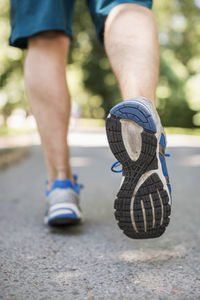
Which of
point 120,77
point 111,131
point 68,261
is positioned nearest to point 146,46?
point 120,77

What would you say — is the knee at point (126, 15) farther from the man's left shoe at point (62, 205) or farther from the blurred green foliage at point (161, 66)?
the blurred green foliage at point (161, 66)

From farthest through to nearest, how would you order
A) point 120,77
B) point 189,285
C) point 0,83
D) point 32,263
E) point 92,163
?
point 0,83 < point 92,163 < point 120,77 < point 32,263 < point 189,285

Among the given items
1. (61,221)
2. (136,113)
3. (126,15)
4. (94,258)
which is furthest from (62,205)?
(126,15)

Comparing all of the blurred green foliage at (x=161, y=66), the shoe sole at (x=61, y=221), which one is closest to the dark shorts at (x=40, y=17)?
the shoe sole at (x=61, y=221)

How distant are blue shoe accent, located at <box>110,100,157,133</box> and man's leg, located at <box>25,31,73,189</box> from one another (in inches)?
24.9

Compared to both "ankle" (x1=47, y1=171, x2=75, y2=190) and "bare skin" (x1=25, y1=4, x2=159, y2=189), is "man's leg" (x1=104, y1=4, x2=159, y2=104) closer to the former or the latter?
"bare skin" (x1=25, y1=4, x2=159, y2=189)

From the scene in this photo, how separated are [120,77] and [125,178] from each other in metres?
0.40

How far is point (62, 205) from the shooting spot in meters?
1.59

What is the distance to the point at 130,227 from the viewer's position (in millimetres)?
1154

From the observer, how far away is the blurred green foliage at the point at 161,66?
13.1m

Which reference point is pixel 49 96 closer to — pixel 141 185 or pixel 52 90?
pixel 52 90

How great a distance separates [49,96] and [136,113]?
2.30 feet

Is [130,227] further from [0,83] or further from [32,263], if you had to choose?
[0,83]

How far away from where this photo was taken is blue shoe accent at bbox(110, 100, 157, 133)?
1138 mm
